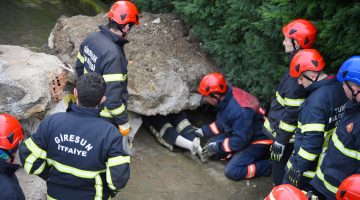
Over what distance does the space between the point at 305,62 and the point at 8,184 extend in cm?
287

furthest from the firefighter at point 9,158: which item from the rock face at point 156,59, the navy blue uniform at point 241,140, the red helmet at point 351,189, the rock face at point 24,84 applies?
the navy blue uniform at point 241,140

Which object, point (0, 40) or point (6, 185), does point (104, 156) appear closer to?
point (6, 185)

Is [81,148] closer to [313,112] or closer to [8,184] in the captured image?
[8,184]

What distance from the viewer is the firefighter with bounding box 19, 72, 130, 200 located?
3.37 m

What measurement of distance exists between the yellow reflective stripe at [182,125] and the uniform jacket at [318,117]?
233 centimetres

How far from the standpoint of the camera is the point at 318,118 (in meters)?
4.15

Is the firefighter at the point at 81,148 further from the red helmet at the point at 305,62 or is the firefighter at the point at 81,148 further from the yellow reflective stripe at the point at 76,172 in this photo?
the red helmet at the point at 305,62

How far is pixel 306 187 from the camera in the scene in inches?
185

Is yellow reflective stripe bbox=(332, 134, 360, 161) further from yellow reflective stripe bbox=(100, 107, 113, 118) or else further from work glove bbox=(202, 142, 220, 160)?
yellow reflective stripe bbox=(100, 107, 113, 118)

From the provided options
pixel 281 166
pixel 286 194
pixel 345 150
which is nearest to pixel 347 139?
pixel 345 150

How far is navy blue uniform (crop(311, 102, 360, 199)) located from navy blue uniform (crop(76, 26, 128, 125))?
2.23m

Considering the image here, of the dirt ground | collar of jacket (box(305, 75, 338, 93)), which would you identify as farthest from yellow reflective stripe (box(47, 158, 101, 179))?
collar of jacket (box(305, 75, 338, 93))

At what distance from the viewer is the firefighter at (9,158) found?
3.16 m

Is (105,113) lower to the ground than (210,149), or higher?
higher
